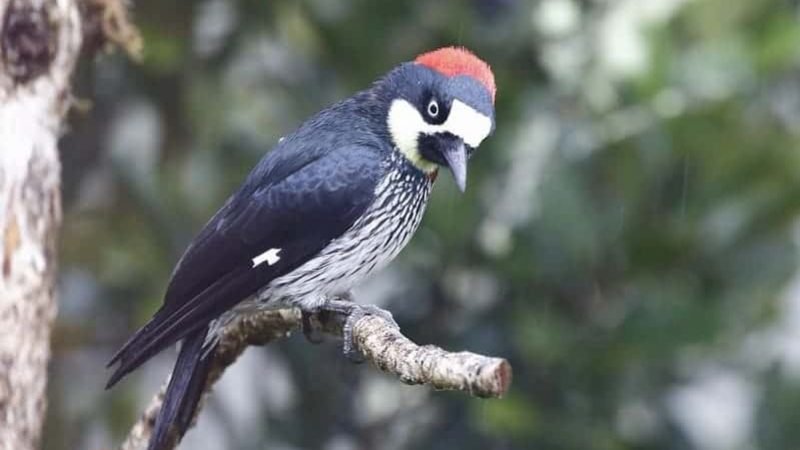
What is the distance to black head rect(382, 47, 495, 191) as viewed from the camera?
3207 millimetres

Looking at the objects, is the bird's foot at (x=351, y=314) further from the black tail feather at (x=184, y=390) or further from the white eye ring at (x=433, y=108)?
the white eye ring at (x=433, y=108)

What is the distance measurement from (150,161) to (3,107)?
1.48 m

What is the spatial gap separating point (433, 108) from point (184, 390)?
846 millimetres

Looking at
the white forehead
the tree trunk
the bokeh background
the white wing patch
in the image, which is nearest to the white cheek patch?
the white forehead

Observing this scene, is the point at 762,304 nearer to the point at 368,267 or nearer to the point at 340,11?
the point at 368,267

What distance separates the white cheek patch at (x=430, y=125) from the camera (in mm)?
3203

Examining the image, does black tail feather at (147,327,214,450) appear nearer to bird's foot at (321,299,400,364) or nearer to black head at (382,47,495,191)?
bird's foot at (321,299,400,364)

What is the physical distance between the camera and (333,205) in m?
3.39

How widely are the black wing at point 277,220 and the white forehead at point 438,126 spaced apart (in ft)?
0.29

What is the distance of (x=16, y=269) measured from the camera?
3.05 meters

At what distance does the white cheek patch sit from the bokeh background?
579 millimetres

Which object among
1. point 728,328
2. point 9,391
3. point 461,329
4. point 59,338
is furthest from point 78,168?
point 728,328

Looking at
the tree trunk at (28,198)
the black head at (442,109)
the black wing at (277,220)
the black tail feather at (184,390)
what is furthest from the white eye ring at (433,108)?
the tree trunk at (28,198)

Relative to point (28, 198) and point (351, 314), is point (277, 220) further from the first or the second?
point (28, 198)
